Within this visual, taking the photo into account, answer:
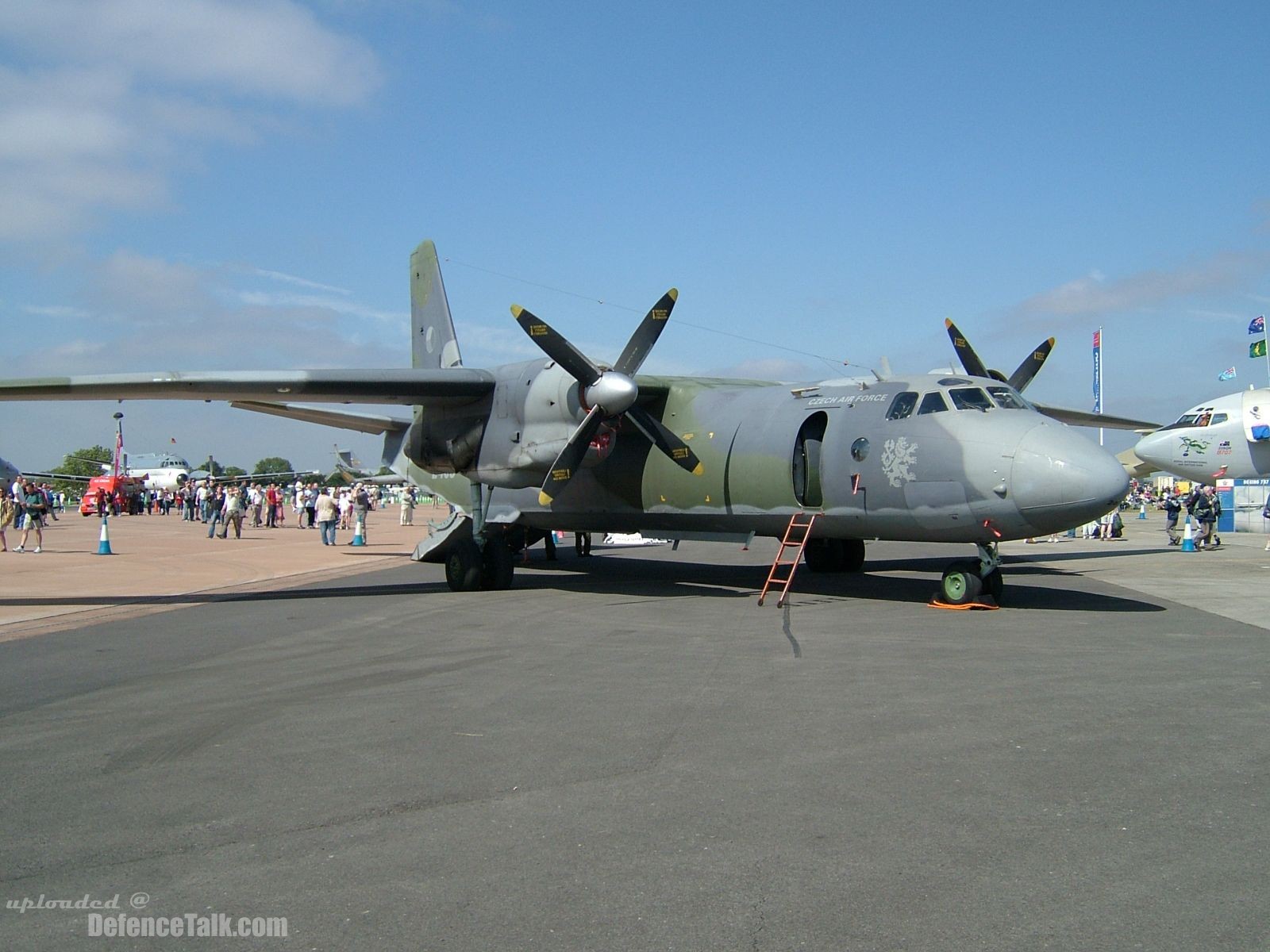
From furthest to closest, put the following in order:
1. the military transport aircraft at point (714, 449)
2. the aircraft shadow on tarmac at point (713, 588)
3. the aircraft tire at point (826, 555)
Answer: the aircraft tire at point (826, 555) → the aircraft shadow on tarmac at point (713, 588) → the military transport aircraft at point (714, 449)

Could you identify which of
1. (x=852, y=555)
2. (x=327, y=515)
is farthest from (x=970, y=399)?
(x=327, y=515)

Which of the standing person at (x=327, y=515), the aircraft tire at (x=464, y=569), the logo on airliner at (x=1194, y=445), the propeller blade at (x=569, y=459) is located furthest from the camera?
the standing person at (x=327, y=515)

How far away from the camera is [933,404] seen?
1312 centimetres

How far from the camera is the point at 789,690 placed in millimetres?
7809

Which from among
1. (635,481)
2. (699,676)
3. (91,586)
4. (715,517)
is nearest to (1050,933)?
(699,676)

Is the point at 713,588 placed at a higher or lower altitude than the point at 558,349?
lower

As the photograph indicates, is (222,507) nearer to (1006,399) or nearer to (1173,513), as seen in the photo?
(1173,513)

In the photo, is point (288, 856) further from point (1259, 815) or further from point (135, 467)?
point (135, 467)

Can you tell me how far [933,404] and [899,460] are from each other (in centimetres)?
90

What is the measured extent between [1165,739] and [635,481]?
415 inches

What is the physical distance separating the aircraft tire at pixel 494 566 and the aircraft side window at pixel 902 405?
21.8 feet

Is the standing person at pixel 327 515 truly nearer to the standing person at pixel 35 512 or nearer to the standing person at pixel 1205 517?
the standing person at pixel 35 512

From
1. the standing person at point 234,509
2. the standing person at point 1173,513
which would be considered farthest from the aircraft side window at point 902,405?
the standing person at point 234,509

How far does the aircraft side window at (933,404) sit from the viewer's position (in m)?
13.0
